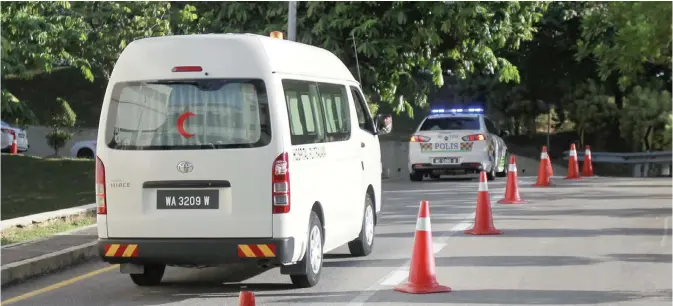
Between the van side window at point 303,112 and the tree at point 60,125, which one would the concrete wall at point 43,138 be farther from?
the van side window at point 303,112

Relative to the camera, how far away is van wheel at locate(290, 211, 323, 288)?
10.7 meters

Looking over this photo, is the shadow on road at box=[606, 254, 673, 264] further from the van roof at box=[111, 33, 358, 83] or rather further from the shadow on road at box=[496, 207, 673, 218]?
the shadow on road at box=[496, 207, 673, 218]

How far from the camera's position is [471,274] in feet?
38.5

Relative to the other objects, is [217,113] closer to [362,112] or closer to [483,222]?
[362,112]

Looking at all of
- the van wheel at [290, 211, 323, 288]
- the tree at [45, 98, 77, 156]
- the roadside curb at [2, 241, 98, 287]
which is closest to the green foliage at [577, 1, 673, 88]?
the tree at [45, 98, 77, 156]

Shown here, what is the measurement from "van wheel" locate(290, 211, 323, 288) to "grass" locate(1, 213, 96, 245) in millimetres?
4412

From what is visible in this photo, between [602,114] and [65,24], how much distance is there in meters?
25.8

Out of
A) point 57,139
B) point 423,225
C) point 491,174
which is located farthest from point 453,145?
point 57,139

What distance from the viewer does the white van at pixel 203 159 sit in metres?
10.1

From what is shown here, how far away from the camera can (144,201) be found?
1023 centimetres

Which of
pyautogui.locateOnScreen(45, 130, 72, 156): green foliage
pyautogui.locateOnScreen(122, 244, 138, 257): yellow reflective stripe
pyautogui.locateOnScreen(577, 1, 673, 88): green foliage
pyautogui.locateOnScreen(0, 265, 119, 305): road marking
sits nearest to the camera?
pyautogui.locateOnScreen(122, 244, 138, 257): yellow reflective stripe

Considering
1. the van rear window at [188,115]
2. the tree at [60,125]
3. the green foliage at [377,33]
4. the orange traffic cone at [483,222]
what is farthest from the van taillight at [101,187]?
the tree at [60,125]

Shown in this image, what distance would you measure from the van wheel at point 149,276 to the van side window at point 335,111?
1969 mm

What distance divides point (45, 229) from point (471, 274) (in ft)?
20.0
